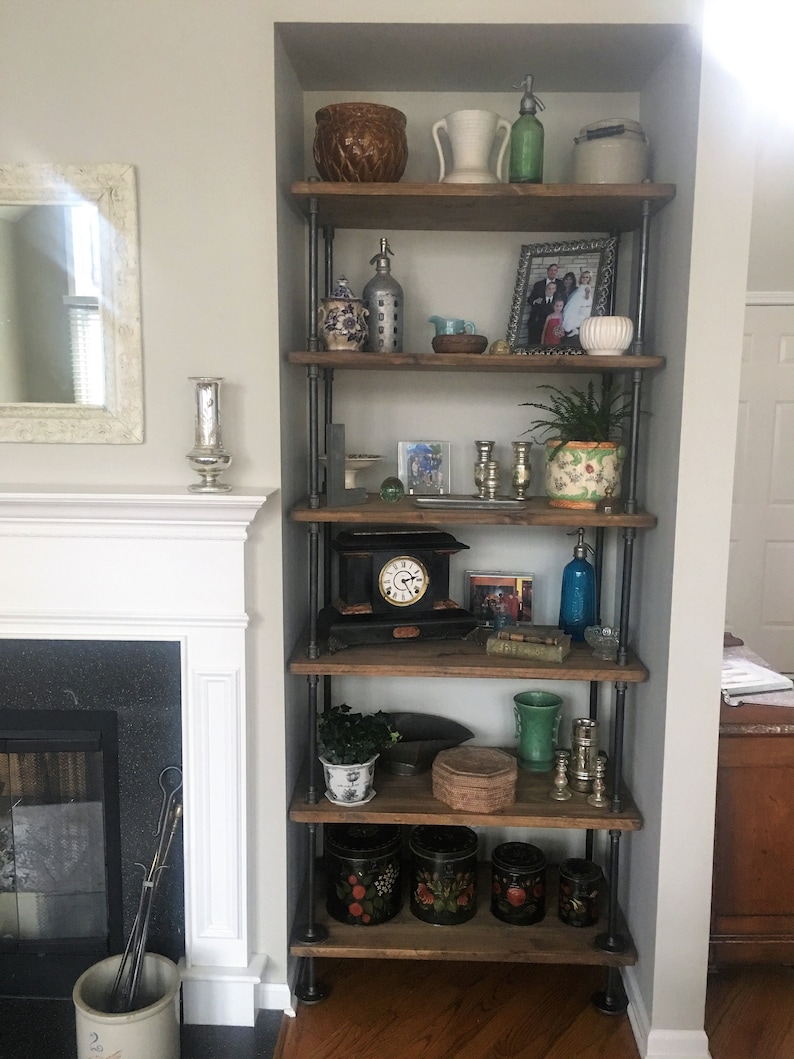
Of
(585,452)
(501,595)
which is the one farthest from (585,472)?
(501,595)

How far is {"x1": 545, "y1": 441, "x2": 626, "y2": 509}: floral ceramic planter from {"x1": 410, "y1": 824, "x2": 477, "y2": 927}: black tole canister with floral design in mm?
942

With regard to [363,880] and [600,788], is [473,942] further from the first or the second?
[600,788]

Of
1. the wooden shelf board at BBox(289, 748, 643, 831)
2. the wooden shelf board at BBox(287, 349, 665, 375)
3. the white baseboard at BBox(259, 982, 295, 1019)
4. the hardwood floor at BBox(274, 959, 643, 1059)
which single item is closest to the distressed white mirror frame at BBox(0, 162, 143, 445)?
the wooden shelf board at BBox(287, 349, 665, 375)

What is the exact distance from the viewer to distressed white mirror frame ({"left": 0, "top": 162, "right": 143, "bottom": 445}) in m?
1.79

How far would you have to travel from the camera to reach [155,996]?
1.90 meters

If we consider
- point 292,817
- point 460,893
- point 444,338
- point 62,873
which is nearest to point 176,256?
point 444,338

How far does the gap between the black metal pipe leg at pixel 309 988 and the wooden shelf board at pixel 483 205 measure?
1.85 metres

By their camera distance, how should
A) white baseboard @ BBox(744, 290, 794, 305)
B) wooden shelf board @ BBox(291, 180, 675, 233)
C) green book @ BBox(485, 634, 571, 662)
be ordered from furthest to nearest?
white baseboard @ BBox(744, 290, 794, 305) → green book @ BBox(485, 634, 571, 662) → wooden shelf board @ BBox(291, 180, 675, 233)

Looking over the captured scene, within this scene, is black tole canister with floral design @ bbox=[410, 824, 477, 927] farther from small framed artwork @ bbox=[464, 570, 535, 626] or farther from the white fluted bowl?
the white fluted bowl

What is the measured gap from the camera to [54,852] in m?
2.07

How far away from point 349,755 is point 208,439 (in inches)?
32.4

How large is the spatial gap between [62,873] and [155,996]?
0.40 m

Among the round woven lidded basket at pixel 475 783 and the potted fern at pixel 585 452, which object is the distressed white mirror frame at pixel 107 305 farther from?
the round woven lidded basket at pixel 475 783

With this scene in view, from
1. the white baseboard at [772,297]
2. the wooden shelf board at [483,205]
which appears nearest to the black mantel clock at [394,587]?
the wooden shelf board at [483,205]
